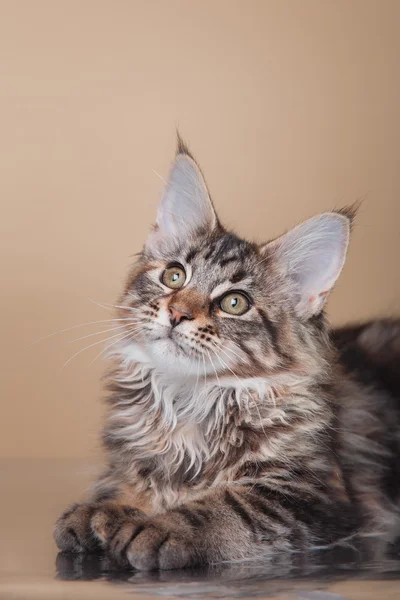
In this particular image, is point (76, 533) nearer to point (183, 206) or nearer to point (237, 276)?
point (237, 276)

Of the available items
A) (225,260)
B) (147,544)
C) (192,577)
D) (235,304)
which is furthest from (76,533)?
(225,260)

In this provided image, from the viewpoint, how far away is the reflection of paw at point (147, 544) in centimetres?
197

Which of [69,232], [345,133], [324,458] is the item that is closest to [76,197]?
[69,232]

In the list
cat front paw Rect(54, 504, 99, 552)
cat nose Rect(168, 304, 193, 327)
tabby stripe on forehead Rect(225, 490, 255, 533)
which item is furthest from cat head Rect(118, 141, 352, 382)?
cat front paw Rect(54, 504, 99, 552)

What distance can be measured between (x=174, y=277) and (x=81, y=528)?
0.72 meters

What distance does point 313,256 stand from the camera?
2518 mm

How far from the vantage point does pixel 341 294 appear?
4297mm

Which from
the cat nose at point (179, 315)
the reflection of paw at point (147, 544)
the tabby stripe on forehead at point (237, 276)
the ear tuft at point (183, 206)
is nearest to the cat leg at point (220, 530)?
the reflection of paw at point (147, 544)

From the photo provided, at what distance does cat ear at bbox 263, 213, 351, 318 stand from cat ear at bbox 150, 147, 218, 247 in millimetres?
244

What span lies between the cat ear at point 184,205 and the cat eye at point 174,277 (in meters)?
0.20

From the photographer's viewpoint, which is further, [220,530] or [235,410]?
[235,410]

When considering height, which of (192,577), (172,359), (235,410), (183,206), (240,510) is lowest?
(192,577)

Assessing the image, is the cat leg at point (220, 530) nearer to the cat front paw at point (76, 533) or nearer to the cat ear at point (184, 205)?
the cat front paw at point (76, 533)

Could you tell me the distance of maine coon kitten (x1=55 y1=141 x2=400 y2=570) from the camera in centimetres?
218
